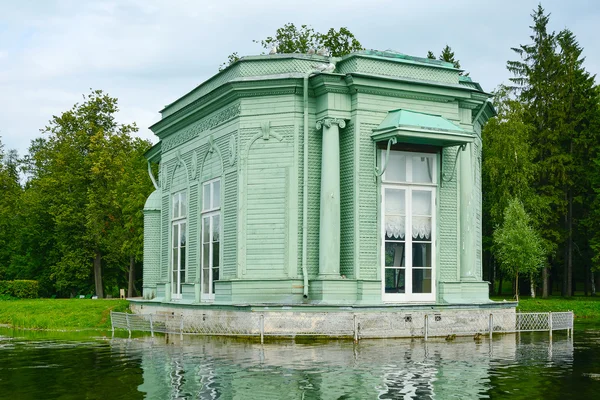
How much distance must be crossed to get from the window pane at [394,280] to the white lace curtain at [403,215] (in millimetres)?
974

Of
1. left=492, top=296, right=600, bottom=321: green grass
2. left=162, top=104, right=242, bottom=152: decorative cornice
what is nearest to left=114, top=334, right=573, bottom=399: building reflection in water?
left=162, top=104, right=242, bottom=152: decorative cornice

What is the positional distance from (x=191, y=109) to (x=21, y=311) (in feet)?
48.8

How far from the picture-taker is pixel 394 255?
21.6m

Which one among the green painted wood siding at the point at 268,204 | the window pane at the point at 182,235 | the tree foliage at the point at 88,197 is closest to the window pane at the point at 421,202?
the green painted wood siding at the point at 268,204

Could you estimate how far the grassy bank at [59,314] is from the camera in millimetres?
28188

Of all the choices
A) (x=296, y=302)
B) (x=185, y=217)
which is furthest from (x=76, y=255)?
(x=296, y=302)

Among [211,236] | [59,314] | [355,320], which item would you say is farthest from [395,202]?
[59,314]

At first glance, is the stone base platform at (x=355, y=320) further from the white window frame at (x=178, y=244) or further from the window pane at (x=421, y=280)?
the white window frame at (x=178, y=244)

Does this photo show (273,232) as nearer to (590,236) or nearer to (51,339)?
(51,339)

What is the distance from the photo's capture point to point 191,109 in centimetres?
2544

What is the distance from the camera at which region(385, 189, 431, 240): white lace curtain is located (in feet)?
70.6

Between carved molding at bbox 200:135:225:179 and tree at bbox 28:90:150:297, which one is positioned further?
tree at bbox 28:90:150:297

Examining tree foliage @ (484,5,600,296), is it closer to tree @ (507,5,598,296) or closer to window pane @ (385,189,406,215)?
tree @ (507,5,598,296)

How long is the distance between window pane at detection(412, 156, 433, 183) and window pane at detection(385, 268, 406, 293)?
108 inches
